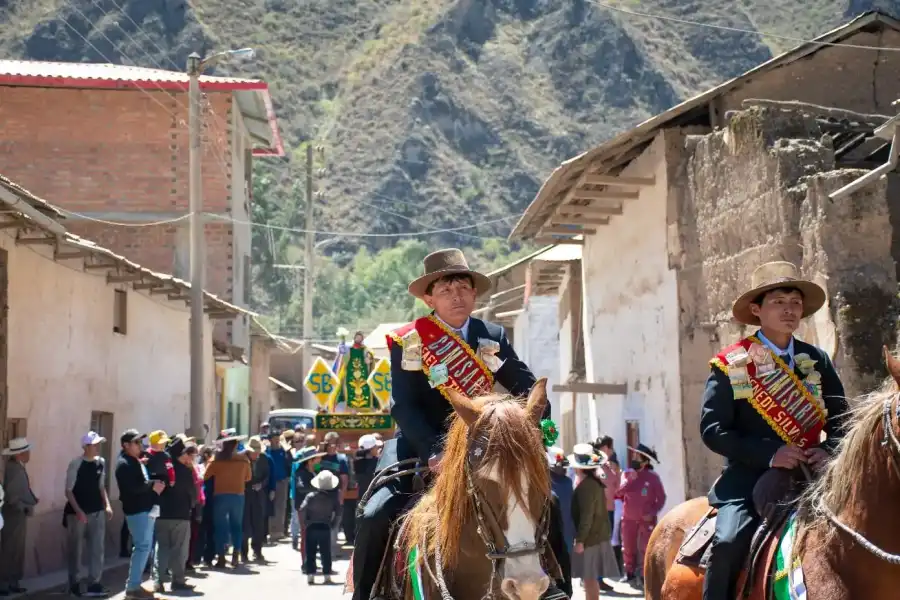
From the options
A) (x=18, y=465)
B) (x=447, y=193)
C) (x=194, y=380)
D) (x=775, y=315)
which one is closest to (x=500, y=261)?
(x=447, y=193)

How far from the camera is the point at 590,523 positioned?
1588 centimetres

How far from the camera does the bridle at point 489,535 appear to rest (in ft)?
19.1

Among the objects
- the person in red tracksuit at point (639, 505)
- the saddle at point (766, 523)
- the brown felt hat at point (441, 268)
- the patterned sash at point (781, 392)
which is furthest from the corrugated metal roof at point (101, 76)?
the saddle at point (766, 523)

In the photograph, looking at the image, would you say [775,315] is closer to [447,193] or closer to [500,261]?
[500,261]

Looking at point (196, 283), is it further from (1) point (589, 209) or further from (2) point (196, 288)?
(1) point (589, 209)

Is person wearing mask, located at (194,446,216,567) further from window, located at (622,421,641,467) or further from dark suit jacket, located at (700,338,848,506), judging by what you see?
dark suit jacket, located at (700,338,848,506)

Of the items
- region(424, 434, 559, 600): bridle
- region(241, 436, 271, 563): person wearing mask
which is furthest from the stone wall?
region(241, 436, 271, 563): person wearing mask

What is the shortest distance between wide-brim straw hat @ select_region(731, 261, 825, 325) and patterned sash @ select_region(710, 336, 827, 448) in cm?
34

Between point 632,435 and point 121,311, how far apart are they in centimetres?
983

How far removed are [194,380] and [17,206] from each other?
10.4 metres

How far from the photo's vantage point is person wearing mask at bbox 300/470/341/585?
19469 mm

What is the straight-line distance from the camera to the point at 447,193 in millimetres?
94750

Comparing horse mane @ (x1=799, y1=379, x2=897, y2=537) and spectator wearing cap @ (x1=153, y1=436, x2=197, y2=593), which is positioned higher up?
horse mane @ (x1=799, y1=379, x2=897, y2=537)

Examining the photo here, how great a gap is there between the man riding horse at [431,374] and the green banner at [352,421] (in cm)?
2257
